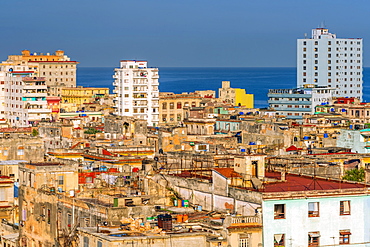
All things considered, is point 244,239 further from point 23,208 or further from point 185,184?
point 23,208

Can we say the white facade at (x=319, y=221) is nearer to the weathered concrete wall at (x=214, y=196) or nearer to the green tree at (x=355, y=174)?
the weathered concrete wall at (x=214, y=196)

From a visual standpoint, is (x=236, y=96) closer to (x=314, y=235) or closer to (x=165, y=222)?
(x=314, y=235)

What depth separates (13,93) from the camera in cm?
12800

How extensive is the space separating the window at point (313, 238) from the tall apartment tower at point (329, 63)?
487 feet

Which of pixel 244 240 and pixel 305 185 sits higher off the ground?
pixel 305 185

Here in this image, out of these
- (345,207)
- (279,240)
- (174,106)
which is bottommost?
(279,240)

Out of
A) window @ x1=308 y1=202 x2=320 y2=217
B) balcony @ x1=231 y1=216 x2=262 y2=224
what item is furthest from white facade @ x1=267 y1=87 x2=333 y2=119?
balcony @ x1=231 y1=216 x2=262 y2=224

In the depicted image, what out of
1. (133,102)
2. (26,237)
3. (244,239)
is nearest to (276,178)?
(244,239)

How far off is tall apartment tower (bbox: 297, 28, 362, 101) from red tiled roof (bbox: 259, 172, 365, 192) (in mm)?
142209

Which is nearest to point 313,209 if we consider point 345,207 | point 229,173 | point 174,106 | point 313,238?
point 313,238

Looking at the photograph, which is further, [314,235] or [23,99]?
[23,99]

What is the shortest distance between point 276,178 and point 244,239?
7.76 meters

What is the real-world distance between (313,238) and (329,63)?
15264cm

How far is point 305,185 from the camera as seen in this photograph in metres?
43.9
